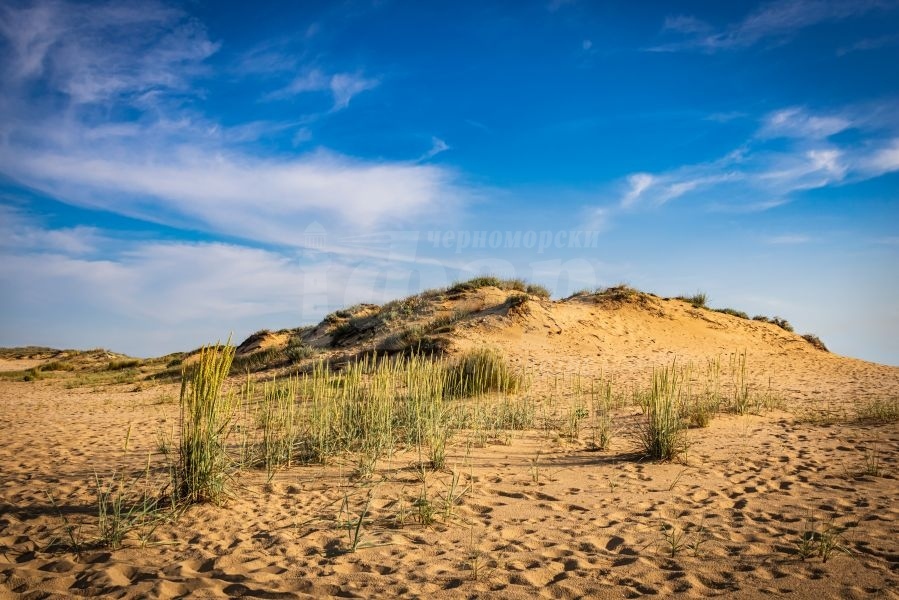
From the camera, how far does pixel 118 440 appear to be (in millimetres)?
7715

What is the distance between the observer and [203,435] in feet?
14.5

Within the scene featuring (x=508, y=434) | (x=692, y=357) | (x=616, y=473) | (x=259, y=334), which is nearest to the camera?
(x=616, y=473)

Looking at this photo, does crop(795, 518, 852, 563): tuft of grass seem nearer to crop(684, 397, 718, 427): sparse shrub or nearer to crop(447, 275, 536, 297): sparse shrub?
crop(684, 397, 718, 427): sparse shrub

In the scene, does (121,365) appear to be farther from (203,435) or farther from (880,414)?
(880,414)

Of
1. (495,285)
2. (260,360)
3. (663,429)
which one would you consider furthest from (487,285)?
(663,429)

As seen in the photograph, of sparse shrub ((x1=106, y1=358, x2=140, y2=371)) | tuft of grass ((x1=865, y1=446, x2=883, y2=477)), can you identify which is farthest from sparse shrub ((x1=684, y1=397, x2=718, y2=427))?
sparse shrub ((x1=106, y1=358, x2=140, y2=371))

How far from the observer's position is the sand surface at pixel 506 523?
3.22 meters

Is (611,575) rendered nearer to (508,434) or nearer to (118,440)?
(508,434)

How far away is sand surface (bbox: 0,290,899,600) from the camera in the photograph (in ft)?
10.6

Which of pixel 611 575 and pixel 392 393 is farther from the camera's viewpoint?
pixel 392 393

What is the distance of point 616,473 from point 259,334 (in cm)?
2216

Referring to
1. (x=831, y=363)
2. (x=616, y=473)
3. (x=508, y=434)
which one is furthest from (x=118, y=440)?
(x=831, y=363)

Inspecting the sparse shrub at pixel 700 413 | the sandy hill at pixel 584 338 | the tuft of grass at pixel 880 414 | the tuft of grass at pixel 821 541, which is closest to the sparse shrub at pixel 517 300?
the sandy hill at pixel 584 338

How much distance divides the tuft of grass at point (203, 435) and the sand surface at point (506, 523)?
0.83 ft
